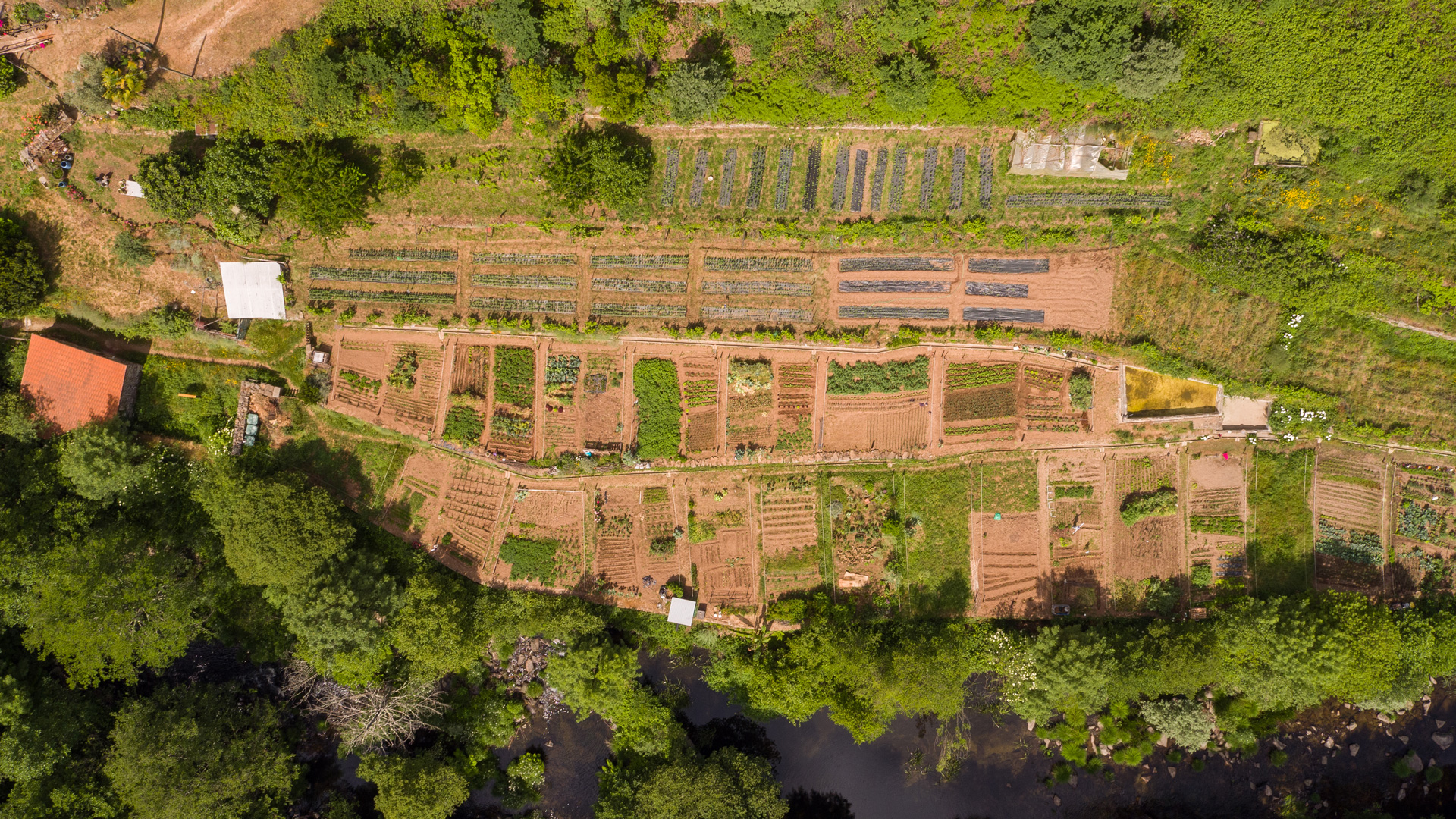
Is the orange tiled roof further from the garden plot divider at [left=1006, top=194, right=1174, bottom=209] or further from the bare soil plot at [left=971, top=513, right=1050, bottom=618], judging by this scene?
the garden plot divider at [left=1006, top=194, right=1174, bottom=209]

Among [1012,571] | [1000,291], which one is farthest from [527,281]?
[1012,571]

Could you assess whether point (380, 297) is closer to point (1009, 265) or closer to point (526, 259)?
point (526, 259)

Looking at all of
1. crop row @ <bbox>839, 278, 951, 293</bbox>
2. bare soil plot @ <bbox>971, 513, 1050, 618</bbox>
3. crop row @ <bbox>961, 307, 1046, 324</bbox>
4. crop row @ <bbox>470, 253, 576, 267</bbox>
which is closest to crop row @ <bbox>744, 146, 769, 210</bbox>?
crop row @ <bbox>839, 278, 951, 293</bbox>

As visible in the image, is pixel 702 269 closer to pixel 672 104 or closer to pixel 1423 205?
pixel 672 104

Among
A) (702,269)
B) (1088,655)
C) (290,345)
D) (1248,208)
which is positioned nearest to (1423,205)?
(1248,208)

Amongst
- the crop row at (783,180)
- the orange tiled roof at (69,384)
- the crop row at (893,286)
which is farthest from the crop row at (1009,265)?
the orange tiled roof at (69,384)

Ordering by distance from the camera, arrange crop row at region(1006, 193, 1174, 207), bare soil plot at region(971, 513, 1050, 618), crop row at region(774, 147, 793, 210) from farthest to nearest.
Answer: bare soil plot at region(971, 513, 1050, 618), crop row at region(774, 147, 793, 210), crop row at region(1006, 193, 1174, 207)

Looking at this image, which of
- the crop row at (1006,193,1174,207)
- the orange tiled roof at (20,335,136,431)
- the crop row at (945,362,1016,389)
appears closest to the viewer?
A: the orange tiled roof at (20,335,136,431)

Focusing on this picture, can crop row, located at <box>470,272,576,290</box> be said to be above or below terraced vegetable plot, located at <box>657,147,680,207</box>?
below
